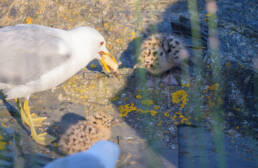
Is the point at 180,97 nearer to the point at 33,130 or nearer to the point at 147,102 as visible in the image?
the point at 147,102

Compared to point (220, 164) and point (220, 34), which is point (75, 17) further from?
point (220, 164)

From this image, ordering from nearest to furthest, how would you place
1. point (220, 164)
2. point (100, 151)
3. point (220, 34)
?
point (100, 151) → point (220, 164) → point (220, 34)

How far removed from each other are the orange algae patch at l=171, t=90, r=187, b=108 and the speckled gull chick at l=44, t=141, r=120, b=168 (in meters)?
1.62

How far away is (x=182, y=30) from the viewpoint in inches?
164

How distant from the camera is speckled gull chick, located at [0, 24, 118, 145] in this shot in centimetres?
280

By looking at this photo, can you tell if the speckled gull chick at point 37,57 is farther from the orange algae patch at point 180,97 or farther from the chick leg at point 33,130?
the orange algae patch at point 180,97

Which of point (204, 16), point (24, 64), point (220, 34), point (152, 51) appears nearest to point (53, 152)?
point (24, 64)

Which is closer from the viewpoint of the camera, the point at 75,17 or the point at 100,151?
the point at 100,151

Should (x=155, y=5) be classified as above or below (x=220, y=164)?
above

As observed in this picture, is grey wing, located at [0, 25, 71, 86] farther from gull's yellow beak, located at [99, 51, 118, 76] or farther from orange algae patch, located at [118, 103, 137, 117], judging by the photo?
orange algae patch, located at [118, 103, 137, 117]

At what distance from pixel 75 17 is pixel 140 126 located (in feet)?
7.31

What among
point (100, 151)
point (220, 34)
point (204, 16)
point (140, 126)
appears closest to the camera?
point (100, 151)

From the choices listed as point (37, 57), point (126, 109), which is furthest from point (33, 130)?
point (126, 109)

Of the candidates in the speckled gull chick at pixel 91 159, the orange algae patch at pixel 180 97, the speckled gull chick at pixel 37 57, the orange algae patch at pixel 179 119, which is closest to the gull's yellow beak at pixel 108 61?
the speckled gull chick at pixel 37 57
